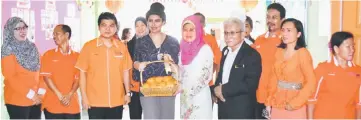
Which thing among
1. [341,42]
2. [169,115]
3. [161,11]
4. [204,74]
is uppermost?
[161,11]

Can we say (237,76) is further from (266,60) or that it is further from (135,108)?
(135,108)

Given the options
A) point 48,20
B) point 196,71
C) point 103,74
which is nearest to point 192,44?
point 196,71

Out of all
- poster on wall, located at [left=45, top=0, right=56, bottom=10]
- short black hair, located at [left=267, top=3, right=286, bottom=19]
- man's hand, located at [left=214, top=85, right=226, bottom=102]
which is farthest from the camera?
poster on wall, located at [left=45, top=0, right=56, bottom=10]

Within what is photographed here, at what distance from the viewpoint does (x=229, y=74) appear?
3076 millimetres

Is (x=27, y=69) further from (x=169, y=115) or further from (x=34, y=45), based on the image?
(x=169, y=115)

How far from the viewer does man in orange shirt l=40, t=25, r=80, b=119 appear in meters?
3.27

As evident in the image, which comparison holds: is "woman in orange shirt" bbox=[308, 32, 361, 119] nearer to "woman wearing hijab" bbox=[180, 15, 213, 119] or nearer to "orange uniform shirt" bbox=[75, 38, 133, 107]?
"woman wearing hijab" bbox=[180, 15, 213, 119]

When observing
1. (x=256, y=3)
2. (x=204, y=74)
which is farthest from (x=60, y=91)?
(x=256, y=3)

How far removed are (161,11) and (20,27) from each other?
40.4 inches

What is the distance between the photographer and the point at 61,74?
328 centimetres

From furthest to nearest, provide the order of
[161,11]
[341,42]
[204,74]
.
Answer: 1. [161,11]
2. [204,74]
3. [341,42]

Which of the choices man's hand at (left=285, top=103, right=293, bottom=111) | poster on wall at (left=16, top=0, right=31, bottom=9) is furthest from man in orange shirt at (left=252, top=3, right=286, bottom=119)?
poster on wall at (left=16, top=0, right=31, bottom=9)

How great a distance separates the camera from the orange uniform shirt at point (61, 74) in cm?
327

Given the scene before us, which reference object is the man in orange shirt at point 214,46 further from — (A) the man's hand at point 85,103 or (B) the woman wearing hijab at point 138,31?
(A) the man's hand at point 85,103
